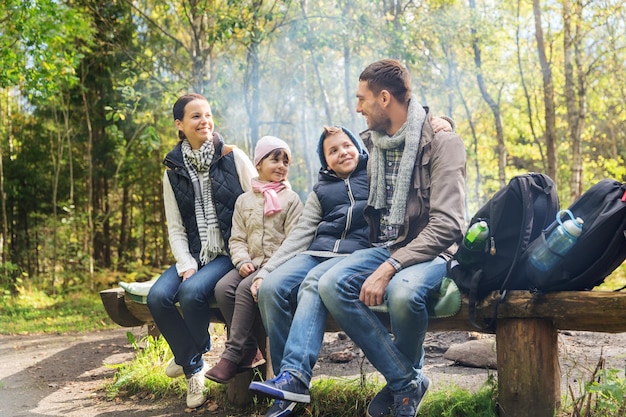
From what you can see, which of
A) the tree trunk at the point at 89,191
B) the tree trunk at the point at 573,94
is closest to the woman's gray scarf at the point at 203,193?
the tree trunk at the point at 573,94

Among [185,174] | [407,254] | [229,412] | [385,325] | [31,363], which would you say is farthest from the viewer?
[31,363]

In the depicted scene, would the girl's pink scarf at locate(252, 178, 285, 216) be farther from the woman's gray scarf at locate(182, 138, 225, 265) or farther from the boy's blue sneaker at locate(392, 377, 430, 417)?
the boy's blue sneaker at locate(392, 377, 430, 417)

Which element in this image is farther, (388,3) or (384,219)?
(388,3)

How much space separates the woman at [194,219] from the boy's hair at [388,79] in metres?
1.23

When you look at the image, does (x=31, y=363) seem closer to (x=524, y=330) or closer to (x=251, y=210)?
(x=251, y=210)

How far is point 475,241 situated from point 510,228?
19 cm

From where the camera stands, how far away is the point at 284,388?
2.74m

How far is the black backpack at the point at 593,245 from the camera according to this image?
2.44 m

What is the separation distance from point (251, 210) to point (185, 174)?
1.92 ft

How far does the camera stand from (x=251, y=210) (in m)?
3.79

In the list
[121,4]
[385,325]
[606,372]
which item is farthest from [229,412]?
[121,4]

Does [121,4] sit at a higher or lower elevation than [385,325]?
higher

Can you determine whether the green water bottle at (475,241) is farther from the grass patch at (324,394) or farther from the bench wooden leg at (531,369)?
the grass patch at (324,394)

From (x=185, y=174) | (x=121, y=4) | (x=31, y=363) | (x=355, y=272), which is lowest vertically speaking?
(x=31, y=363)
